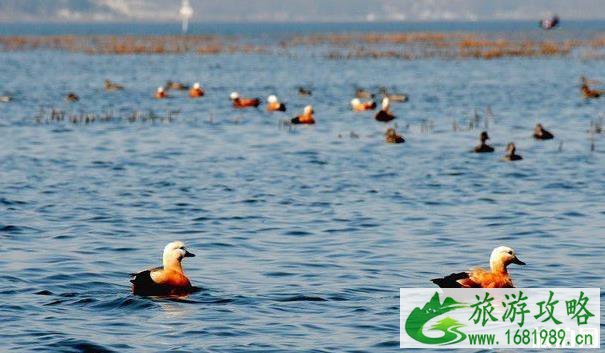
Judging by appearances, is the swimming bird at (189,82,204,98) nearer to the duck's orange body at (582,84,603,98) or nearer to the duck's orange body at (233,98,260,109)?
the duck's orange body at (233,98,260,109)

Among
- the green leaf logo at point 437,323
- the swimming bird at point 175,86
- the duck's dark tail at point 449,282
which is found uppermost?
the duck's dark tail at point 449,282

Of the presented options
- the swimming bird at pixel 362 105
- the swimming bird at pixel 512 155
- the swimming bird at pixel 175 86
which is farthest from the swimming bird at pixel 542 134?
the swimming bird at pixel 175 86

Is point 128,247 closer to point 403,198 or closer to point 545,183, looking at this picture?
point 403,198

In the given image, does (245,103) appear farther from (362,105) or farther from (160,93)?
(160,93)

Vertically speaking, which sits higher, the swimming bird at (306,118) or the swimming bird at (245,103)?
the swimming bird at (306,118)

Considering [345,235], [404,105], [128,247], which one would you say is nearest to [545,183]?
[345,235]

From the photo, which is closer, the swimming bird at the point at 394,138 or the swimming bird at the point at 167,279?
the swimming bird at the point at 167,279

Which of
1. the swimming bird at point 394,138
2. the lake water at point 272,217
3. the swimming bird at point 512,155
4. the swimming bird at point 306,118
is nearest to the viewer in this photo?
the lake water at point 272,217

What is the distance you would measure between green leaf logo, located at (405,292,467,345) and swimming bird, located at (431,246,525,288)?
0.29 meters

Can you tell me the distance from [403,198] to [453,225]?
372 cm

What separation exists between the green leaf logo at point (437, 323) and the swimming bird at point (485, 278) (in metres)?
0.29

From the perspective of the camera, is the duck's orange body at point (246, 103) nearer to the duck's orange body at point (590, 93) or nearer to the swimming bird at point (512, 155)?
the duck's orange body at point (590, 93)

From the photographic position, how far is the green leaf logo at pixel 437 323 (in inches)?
629

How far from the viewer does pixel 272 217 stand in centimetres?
2586
